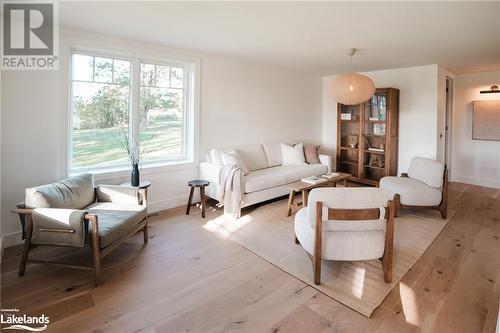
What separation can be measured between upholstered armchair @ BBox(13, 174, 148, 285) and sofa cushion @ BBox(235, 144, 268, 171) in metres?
2.06

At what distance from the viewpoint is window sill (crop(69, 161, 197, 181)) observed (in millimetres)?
3583

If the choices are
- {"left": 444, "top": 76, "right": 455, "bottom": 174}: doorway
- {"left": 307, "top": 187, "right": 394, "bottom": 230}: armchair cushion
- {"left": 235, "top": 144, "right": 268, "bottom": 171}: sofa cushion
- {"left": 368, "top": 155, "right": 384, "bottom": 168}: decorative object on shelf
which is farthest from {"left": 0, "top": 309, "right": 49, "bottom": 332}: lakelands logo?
{"left": 444, "top": 76, "right": 455, "bottom": 174}: doorway

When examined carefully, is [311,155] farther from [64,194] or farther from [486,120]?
[64,194]

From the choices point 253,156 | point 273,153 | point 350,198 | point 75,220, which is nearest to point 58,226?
point 75,220

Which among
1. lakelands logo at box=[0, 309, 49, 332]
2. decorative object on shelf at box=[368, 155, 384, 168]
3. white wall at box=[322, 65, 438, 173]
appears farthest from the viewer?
decorative object on shelf at box=[368, 155, 384, 168]

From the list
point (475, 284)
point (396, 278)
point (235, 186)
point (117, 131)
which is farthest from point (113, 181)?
point (475, 284)

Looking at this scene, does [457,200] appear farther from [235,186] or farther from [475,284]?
[235,186]

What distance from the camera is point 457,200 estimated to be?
471cm

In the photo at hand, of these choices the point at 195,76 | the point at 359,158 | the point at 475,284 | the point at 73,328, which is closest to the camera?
the point at 73,328

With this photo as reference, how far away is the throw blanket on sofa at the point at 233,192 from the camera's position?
3.81 m

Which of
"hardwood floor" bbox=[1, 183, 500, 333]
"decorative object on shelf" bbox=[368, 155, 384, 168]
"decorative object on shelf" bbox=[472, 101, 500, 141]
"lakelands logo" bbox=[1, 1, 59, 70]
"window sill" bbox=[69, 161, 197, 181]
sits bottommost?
"hardwood floor" bbox=[1, 183, 500, 333]

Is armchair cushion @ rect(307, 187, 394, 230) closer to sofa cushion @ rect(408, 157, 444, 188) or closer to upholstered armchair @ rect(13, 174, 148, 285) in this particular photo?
upholstered armchair @ rect(13, 174, 148, 285)

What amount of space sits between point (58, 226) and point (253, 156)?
3.07 metres

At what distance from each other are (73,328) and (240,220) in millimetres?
2212
